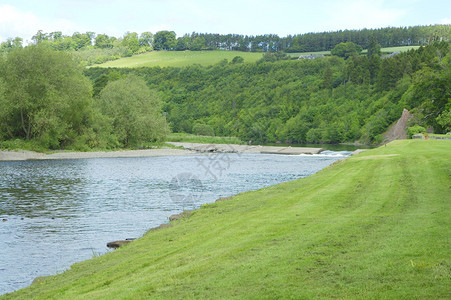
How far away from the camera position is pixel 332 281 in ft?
25.5

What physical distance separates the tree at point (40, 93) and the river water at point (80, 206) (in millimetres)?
20460

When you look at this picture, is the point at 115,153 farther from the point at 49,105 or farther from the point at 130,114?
the point at 49,105

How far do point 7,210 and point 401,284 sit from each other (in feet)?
84.1

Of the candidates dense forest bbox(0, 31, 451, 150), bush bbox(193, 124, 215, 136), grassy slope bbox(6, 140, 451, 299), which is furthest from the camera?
bush bbox(193, 124, 215, 136)

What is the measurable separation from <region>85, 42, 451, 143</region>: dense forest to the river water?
5961cm

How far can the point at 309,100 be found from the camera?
164 meters

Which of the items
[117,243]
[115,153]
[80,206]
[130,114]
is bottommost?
[115,153]

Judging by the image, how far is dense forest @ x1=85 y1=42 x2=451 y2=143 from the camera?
420 feet

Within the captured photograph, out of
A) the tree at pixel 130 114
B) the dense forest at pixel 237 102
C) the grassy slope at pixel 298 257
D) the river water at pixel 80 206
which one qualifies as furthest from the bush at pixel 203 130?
the grassy slope at pixel 298 257

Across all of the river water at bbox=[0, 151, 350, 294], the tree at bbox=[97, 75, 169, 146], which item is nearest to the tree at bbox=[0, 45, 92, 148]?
the tree at bbox=[97, 75, 169, 146]

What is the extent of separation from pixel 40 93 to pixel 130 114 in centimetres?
2231

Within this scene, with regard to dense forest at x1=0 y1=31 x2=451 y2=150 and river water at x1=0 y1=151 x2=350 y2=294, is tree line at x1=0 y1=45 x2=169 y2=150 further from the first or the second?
river water at x1=0 y1=151 x2=350 y2=294

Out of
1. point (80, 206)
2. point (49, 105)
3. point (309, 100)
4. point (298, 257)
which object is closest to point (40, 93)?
→ point (49, 105)

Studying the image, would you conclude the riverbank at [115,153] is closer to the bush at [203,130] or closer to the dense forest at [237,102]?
the dense forest at [237,102]
